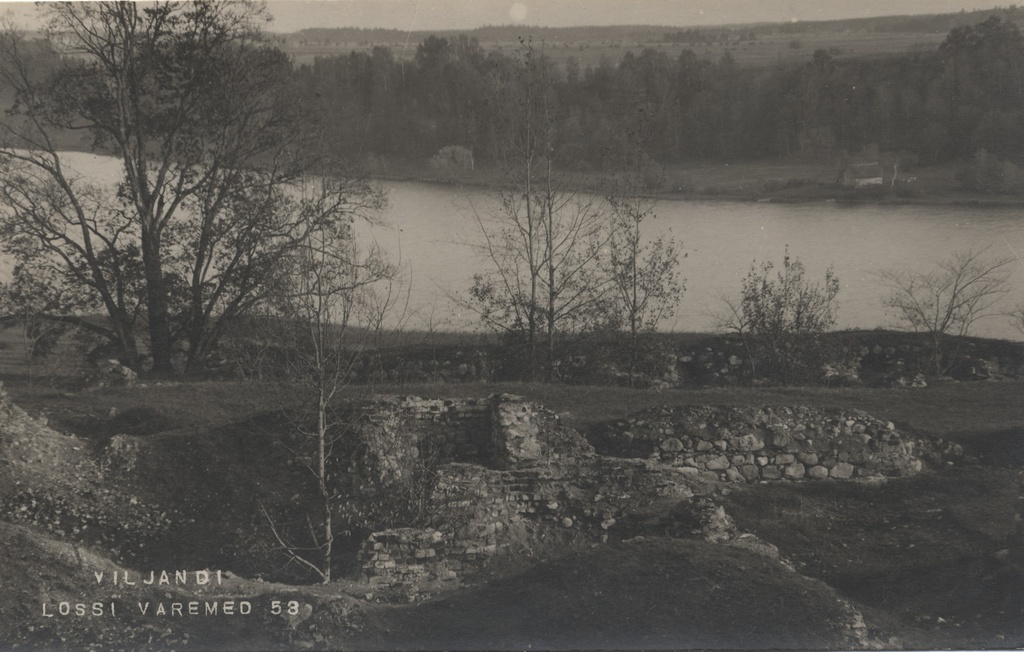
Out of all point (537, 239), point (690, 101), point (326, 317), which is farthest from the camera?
point (537, 239)

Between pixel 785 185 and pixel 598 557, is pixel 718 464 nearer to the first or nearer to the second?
pixel 598 557

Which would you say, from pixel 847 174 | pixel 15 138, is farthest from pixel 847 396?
pixel 15 138

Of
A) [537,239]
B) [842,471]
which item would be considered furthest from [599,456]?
[537,239]

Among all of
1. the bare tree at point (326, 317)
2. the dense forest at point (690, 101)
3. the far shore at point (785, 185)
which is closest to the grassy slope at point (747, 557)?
the bare tree at point (326, 317)

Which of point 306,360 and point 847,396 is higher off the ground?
point 306,360

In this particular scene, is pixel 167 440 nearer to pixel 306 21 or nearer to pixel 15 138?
pixel 15 138

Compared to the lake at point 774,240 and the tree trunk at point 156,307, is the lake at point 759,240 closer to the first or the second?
the lake at point 774,240
